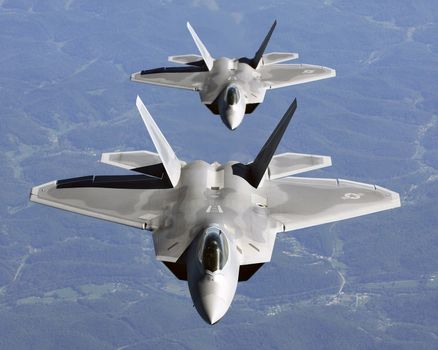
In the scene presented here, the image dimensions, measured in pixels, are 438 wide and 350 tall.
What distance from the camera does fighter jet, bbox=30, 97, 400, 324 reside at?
105ft

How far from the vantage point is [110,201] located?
37312 millimetres

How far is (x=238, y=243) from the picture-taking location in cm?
3338

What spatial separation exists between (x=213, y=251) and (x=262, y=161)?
23.3 ft

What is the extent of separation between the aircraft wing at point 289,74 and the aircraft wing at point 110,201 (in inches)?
672

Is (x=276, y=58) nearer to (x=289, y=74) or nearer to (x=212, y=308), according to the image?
(x=289, y=74)

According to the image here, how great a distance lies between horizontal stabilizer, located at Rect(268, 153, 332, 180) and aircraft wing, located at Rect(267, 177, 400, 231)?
423mm

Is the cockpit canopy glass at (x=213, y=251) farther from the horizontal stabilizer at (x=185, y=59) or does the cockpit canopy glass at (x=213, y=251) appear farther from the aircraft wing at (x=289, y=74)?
Result: the horizontal stabilizer at (x=185, y=59)

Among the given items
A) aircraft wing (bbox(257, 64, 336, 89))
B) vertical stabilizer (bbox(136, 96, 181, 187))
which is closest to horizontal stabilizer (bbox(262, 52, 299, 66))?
aircraft wing (bbox(257, 64, 336, 89))

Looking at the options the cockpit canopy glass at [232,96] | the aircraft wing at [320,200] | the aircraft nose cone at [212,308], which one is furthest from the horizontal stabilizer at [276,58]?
the aircraft nose cone at [212,308]

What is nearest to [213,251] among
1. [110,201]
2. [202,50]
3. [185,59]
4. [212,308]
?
[212,308]

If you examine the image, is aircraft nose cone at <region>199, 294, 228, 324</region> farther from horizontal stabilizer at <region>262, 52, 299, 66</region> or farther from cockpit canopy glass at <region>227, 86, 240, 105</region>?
horizontal stabilizer at <region>262, 52, 299, 66</region>

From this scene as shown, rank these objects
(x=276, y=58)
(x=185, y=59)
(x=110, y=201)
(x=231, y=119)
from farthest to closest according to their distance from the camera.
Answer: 1. (x=276, y=58)
2. (x=185, y=59)
3. (x=231, y=119)
4. (x=110, y=201)

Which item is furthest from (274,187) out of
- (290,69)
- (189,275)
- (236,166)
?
(290,69)

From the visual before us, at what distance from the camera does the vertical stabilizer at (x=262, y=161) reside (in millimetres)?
34125
